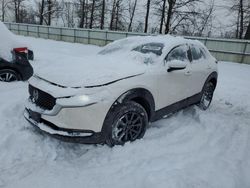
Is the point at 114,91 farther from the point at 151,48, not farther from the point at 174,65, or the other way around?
the point at 151,48

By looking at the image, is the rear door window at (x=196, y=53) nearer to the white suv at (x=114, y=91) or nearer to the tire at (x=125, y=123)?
the white suv at (x=114, y=91)

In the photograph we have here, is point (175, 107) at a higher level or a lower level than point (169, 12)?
lower

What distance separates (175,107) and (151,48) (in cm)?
110

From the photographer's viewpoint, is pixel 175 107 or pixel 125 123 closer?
pixel 125 123

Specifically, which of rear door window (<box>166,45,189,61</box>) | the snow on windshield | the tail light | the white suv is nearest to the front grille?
the white suv

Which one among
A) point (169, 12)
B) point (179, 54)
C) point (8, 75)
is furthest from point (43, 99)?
point (169, 12)

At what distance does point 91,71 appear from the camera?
3.55m

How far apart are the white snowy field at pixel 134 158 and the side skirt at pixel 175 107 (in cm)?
31

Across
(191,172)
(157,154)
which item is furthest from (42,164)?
(191,172)

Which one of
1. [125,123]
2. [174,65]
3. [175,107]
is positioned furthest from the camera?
[175,107]

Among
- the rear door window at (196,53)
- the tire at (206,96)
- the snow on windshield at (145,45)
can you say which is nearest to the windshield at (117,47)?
the snow on windshield at (145,45)

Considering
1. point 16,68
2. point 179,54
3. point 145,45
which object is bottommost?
point 16,68

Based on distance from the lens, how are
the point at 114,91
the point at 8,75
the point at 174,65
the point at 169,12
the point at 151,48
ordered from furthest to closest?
the point at 169,12 < the point at 8,75 < the point at 151,48 < the point at 174,65 < the point at 114,91

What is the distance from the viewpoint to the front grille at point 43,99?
3361 mm
